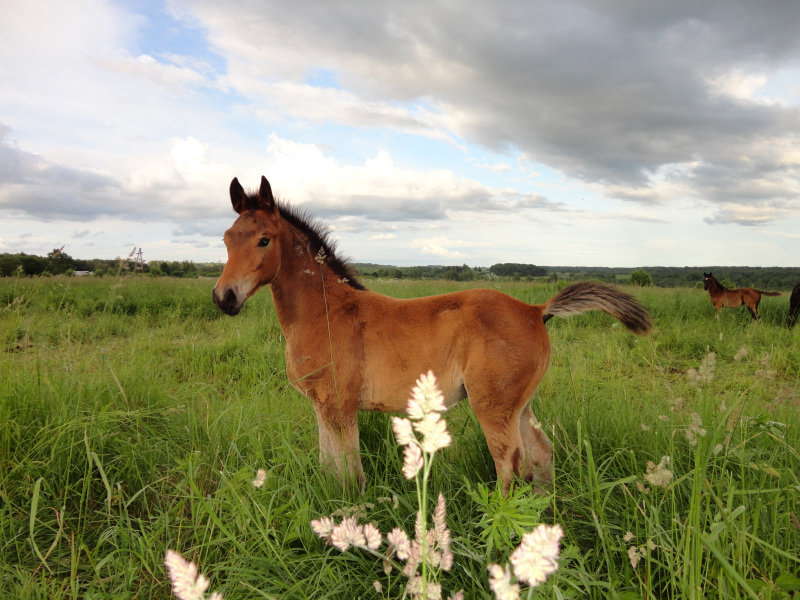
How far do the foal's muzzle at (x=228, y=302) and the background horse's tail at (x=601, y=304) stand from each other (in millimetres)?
2233

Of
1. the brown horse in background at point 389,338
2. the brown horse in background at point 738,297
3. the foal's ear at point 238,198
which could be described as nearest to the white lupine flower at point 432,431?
the brown horse in background at point 389,338

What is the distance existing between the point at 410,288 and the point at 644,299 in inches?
254

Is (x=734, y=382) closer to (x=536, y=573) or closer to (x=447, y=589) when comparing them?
(x=447, y=589)

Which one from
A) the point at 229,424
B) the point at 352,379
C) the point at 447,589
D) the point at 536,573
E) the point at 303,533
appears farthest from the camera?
the point at 229,424

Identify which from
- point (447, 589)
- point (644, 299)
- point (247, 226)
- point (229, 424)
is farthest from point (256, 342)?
point (644, 299)

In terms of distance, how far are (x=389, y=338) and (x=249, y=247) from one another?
1246mm

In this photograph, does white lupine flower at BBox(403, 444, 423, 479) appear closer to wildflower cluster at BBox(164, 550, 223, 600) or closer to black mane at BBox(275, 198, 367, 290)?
wildflower cluster at BBox(164, 550, 223, 600)

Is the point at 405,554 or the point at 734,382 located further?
the point at 734,382

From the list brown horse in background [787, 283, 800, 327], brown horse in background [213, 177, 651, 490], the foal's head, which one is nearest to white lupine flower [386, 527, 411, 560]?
brown horse in background [213, 177, 651, 490]

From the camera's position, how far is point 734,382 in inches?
244

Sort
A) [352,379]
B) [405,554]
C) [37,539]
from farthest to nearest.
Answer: [352,379], [37,539], [405,554]

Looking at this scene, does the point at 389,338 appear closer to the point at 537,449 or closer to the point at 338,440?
the point at 338,440

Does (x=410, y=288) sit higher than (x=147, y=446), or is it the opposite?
(x=410, y=288)

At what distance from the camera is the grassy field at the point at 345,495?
2.02 meters
